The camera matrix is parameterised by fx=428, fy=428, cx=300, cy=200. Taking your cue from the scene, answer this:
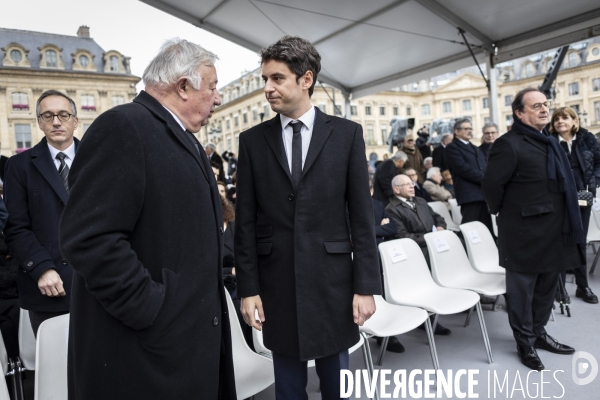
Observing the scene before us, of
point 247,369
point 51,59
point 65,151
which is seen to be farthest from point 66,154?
point 51,59

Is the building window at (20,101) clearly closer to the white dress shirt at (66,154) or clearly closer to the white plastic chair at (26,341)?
the white plastic chair at (26,341)

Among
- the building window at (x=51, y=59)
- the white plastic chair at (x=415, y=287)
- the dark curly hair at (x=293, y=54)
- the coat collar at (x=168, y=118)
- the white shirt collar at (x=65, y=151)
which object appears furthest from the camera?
the building window at (x=51, y=59)

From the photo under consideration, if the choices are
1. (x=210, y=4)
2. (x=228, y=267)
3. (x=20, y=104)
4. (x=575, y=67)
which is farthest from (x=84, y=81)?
(x=575, y=67)

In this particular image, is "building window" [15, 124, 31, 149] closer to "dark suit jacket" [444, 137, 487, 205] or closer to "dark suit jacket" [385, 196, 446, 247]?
"dark suit jacket" [444, 137, 487, 205]

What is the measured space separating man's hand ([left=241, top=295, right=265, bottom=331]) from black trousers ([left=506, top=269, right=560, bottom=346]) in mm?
1919

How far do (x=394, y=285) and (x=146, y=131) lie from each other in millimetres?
2317

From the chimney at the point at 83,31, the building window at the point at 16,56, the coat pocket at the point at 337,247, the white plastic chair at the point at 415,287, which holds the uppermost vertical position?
the chimney at the point at 83,31

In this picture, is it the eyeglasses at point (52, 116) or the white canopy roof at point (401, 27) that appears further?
the white canopy roof at point (401, 27)

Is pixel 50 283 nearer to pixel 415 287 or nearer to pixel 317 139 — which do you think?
pixel 317 139

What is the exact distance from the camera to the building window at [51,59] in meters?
35.5

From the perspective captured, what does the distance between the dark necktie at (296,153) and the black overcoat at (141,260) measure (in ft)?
1.19

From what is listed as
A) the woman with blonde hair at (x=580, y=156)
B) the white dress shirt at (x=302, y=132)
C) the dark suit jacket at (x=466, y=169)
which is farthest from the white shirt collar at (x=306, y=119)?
the dark suit jacket at (x=466, y=169)

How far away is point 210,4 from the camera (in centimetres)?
630

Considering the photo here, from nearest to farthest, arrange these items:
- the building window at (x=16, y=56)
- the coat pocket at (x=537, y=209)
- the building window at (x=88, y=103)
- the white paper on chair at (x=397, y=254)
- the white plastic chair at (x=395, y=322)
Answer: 1. the white plastic chair at (x=395, y=322)
2. the coat pocket at (x=537, y=209)
3. the white paper on chair at (x=397, y=254)
4. the building window at (x=16, y=56)
5. the building window at (x=88, y=103)
